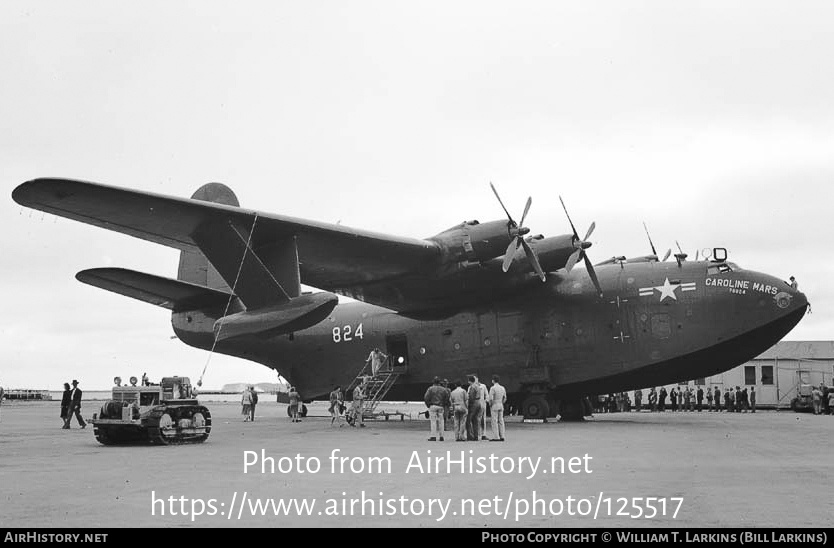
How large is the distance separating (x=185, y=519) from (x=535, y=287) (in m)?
18.4

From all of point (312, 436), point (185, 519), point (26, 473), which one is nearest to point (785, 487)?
point (185, 519)

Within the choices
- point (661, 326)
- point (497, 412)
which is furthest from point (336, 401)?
point (661, 326)

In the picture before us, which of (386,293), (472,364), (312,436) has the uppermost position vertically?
(386,293)

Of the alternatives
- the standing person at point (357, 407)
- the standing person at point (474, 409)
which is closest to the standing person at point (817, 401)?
the standing person at point (357, 407)

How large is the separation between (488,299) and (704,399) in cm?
2054

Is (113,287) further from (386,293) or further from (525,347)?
(525,347)

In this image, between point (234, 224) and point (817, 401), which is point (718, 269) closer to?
point (234, 224)

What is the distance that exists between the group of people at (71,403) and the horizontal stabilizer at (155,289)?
3899 millimetres

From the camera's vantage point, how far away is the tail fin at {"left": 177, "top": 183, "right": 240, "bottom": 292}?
2708cm

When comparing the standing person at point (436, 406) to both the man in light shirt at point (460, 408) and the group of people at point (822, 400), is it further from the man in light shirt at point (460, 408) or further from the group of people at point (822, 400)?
the group of people at point (822, 400)

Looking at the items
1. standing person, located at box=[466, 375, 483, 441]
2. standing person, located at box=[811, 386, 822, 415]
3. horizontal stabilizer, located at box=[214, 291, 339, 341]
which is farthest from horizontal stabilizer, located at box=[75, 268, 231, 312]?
standing person, located at box=[811, 386, 822, 415]

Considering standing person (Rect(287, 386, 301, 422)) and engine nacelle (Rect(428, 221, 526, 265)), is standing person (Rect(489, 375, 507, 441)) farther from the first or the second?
standing person (Rect(287, 386, 301, 422))

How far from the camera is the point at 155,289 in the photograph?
23.7m

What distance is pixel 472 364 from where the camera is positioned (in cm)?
2552
